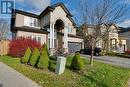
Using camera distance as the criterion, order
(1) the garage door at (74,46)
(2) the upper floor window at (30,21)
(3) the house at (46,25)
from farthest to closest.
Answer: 1. (1) the garage door at (74,46)
2. (2) the upper floor window at (30,21)
3. (3) the house at (46,25)

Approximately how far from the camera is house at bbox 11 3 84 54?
31667mm

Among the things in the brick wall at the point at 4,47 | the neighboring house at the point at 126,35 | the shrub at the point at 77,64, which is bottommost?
the shrub at the point at 77,64

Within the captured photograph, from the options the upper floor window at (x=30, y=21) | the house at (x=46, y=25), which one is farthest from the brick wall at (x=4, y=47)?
the upper floor window at (x=30, y=21)

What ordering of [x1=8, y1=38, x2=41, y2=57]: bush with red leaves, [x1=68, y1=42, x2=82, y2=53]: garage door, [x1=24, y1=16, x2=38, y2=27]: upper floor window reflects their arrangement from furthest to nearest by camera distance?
[x1=68, y1=42, x2=82, y2=53]: garage door → [x1=24, y1=16, x2=38, y2=27]: upper floor window → [x1=8, y1=38, x2=41, y2=57]: bush with red leaves

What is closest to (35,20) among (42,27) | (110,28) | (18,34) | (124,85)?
(42,27)

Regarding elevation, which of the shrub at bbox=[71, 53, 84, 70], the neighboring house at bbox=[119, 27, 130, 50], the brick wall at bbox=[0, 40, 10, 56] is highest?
the neighboring house at bbox=[119, 27, 130, 50]

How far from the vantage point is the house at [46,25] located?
104ft

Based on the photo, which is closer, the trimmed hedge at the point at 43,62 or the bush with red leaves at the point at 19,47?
the trimmed hedge at the point at 43,62

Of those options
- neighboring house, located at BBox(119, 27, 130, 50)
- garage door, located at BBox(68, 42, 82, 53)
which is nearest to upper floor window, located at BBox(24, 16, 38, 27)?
garage door, located at BBox(68, 42, 82, 53)

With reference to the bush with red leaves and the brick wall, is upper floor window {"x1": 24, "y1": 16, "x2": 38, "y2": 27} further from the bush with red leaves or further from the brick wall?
the bush with red leaves

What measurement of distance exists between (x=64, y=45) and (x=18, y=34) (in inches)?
323

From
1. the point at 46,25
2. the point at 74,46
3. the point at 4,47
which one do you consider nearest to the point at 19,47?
the point at 4,47

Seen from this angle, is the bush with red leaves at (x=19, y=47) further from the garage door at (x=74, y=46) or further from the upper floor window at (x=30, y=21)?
the garage door at (x=74, y=46)

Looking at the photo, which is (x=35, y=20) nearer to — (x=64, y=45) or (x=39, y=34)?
(x=39, y=34)
